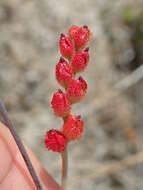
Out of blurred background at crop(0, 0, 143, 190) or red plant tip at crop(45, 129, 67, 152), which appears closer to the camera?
red plant tip at crop(45, 129, 67, 152)

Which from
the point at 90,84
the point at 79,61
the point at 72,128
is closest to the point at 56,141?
the point at 72,128

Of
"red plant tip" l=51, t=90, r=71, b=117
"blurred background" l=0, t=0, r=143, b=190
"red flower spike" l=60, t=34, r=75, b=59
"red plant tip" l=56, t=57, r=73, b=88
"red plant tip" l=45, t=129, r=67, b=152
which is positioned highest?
"blurred background" l=0, t=0, r=143, b=190

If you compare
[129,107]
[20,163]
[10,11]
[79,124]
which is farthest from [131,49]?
[79,124]

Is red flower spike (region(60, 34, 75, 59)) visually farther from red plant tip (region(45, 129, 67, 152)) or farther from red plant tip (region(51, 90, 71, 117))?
red plant tip (region(45, 129, 67, 152))

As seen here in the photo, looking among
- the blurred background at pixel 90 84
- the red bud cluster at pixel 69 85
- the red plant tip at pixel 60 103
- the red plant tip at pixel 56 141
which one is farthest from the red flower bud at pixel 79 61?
the blurred background at pixel 90 84

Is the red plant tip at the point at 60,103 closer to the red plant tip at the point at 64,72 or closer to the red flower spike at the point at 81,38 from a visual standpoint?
the red plant tip at the point at 64,72

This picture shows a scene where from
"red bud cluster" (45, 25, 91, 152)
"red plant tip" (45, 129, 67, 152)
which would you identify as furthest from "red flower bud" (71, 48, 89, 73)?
"red plant tip" (45, 129, 67, 152)

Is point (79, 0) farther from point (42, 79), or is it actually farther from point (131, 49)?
point (42, 79)

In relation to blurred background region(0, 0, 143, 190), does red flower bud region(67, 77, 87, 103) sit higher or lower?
lower
